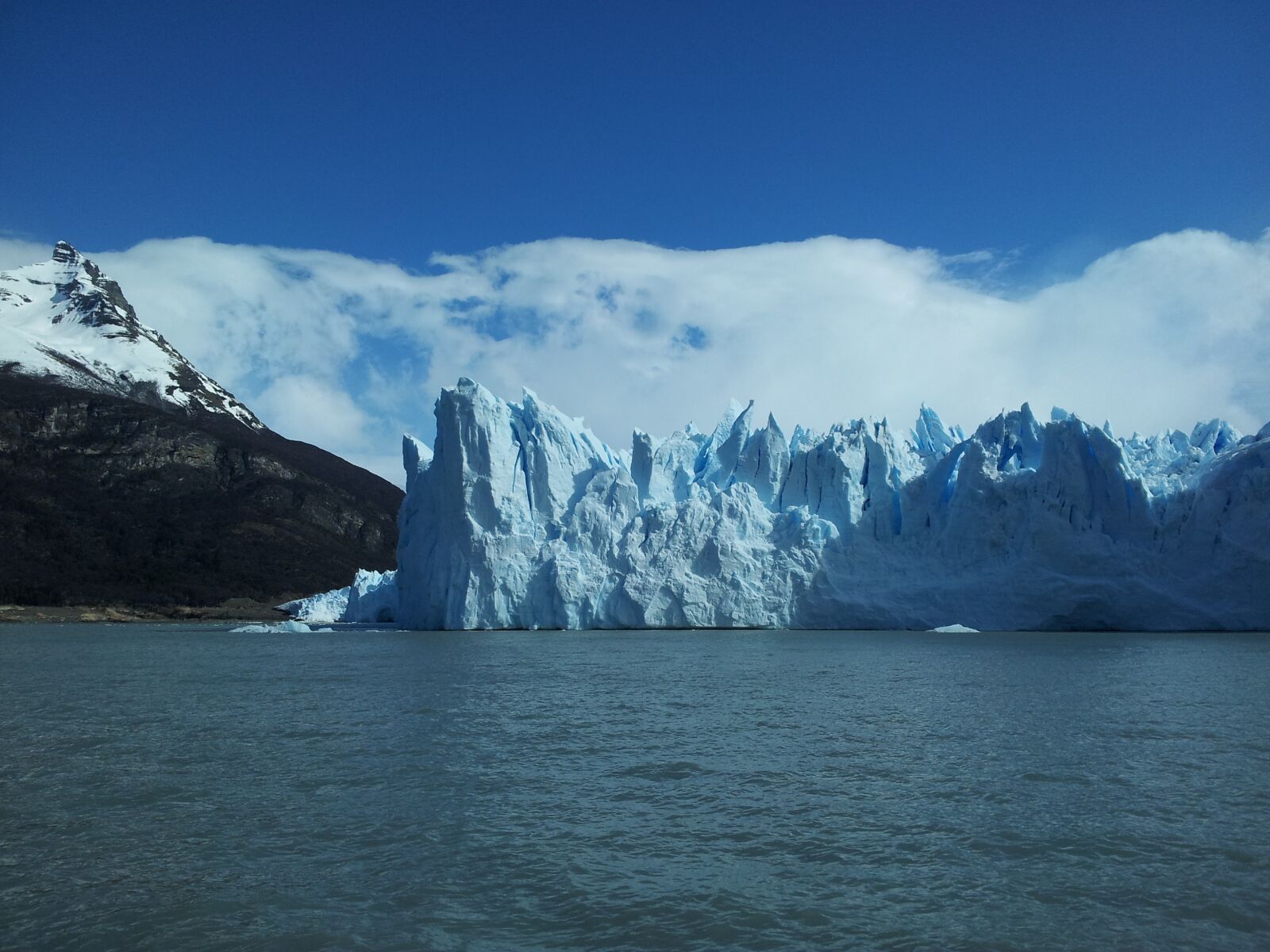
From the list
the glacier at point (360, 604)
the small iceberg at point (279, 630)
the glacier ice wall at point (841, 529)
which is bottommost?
the small iceberg at point (279, 630)

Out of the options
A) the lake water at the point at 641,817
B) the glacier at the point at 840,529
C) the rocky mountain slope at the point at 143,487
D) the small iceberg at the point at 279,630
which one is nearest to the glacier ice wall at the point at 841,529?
the glacier at the point at 840,529

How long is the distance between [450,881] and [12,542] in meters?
57.1

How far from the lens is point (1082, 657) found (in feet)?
65.0

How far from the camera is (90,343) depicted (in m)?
85.2

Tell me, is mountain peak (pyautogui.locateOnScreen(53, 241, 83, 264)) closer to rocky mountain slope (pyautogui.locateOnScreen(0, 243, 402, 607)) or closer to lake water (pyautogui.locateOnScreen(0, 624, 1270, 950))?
rocky mountain slope (pyautogui.locateOnScreen(0, 243, 402, 607))

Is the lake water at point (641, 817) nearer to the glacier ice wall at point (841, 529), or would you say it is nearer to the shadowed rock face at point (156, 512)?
the glacier ice wall at point (841, 529)

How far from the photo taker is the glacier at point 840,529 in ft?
89.8

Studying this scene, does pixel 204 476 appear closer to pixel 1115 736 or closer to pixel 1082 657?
pixel 1082 657

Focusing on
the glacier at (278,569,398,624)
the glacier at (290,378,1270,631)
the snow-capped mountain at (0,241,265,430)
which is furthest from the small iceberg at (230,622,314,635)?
the snow-capped mountain at (0,241,265,430)

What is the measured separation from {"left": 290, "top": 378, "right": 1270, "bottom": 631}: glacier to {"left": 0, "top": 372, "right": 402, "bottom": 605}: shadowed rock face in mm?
29342

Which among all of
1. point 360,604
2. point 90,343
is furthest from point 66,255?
point 360,604

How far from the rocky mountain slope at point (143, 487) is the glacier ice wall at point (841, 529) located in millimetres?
30089

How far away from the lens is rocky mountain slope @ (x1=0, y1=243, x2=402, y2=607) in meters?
55.3

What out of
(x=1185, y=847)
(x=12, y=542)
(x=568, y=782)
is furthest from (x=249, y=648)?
(x=12, y=542)
